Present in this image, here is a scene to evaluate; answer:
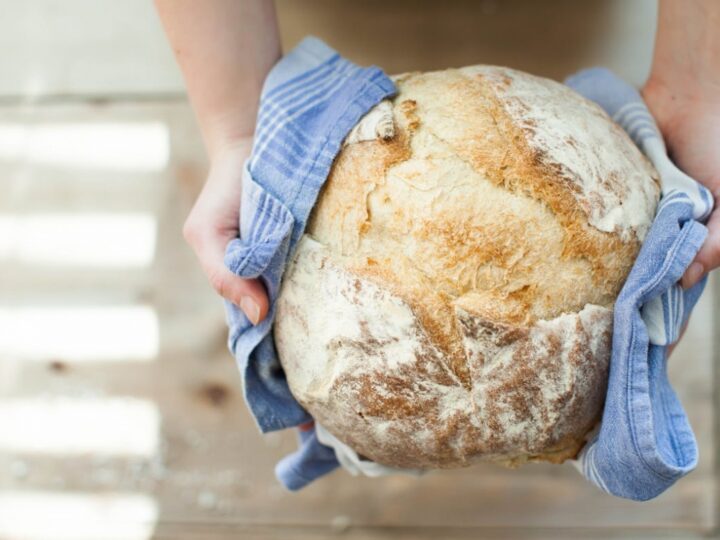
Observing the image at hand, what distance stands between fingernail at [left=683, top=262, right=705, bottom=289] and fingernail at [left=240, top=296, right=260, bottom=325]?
47 cm

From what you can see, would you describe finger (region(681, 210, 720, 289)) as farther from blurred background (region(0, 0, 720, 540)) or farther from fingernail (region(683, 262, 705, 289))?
blurred background (region(0, 0, 720, 540))

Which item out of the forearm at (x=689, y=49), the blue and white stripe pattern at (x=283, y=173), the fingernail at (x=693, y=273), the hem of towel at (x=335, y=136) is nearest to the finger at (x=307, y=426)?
the blue and white stripe pattern at (x=283, y=173)

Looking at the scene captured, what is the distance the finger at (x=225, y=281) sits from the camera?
861 mm

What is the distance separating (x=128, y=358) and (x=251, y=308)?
1.99 feet

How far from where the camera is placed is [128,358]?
1.39 meters

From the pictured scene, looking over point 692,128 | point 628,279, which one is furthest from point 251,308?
point 692,128

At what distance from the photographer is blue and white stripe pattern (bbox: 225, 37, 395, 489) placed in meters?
0.82

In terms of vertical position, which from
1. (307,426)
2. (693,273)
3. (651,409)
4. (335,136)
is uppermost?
(335,136)

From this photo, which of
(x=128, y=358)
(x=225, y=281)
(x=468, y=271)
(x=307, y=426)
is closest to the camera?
(x=468, y=271)

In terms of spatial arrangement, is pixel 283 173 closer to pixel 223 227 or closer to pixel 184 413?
pixel 223 227

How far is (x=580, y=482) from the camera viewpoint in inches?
53.5

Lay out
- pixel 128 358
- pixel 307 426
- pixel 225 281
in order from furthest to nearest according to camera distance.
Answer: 1. pixel 128 358
2. pixel 307 426
3. pixel 225 281

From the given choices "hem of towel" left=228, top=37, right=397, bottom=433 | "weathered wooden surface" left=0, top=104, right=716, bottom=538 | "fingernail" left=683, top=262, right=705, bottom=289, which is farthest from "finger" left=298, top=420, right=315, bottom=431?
"fingernail" left=683, top=262, right=705, bottom=289

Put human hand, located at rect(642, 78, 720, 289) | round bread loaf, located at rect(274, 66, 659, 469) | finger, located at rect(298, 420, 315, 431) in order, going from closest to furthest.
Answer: round bread loaf, located at rect(274, 66, 659, 469) → human hand, located at rect(642, 78, 720, 289) → finger, located at rect(298, 420, 315, 431)
